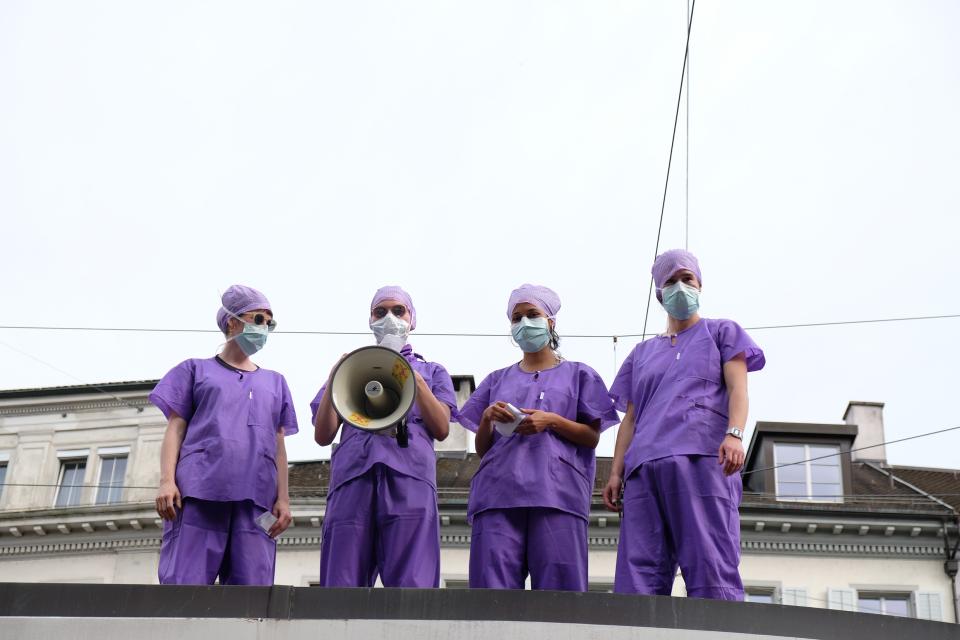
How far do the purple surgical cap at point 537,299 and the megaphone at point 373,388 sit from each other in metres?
0.92

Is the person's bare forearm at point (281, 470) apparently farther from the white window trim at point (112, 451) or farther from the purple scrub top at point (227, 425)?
the white window trim at point (112, 451)

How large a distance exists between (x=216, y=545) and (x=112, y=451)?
17458mm

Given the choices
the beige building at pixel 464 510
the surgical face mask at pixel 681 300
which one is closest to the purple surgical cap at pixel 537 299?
the surgical face mask at pixel 681 300

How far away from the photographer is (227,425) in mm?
9273

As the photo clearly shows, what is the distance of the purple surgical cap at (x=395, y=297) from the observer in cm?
939

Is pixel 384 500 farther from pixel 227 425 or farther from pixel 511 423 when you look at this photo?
pixel 227 425

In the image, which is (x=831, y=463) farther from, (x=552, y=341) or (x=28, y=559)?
(x=552, y=341)

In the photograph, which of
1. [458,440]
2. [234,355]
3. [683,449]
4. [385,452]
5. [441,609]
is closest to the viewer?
[441,609]

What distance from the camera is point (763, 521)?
73.4 feet

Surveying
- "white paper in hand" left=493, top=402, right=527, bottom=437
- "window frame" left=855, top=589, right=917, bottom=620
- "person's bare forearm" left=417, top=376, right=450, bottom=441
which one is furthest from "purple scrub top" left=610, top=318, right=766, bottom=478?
"window frame" left=855, top=589, right=917, bottom=620

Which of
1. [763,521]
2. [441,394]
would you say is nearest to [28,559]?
[763,521]

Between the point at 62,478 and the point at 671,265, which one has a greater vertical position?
the point at 62,478

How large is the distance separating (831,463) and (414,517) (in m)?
15.7

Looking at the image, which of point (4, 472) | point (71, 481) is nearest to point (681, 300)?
point (71, 481)
